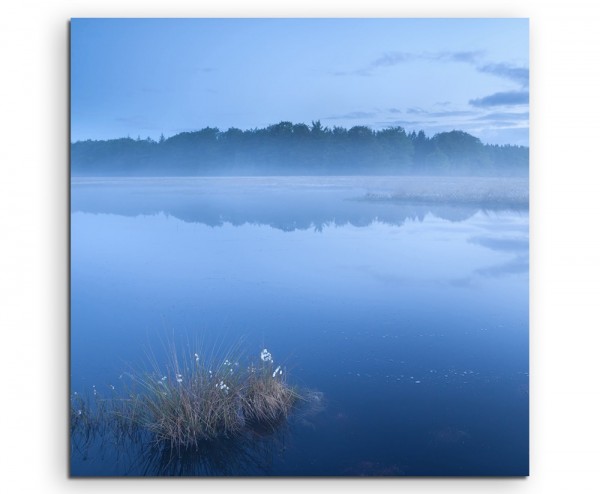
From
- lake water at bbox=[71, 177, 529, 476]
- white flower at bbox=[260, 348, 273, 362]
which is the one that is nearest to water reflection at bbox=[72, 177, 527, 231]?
lake water at bbox=[71, 177, 529, 476]

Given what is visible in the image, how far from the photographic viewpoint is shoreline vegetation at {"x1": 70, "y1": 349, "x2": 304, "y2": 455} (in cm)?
332

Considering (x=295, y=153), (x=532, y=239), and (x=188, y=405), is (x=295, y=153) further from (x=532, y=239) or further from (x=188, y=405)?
(x=188, y=405)

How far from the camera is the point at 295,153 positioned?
3.46 m

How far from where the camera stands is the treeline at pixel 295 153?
338cm

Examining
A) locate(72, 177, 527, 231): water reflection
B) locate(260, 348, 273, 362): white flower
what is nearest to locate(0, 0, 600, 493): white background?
locate(72, 177, 527, 231): water reflection

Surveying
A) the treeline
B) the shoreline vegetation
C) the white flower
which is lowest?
the shoreline vegetation

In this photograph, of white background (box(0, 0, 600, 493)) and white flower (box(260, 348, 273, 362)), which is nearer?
white background (box(0, 0, 600, 493))

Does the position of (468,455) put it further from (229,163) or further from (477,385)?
(229,163)

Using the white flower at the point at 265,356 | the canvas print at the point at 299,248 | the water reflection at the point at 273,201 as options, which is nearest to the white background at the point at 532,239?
the canvas print at the point at 299,248

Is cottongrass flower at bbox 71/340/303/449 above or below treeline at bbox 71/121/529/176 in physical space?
below

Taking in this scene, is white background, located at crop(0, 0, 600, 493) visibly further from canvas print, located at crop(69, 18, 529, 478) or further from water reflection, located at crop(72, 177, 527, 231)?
water reflection, located at crop(72, 177, 527, 231)

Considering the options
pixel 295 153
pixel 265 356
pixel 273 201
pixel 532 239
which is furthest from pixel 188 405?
pixel 532 239

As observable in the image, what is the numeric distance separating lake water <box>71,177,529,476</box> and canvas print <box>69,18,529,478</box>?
0.04 feet

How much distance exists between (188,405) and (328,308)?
2.98 ft
